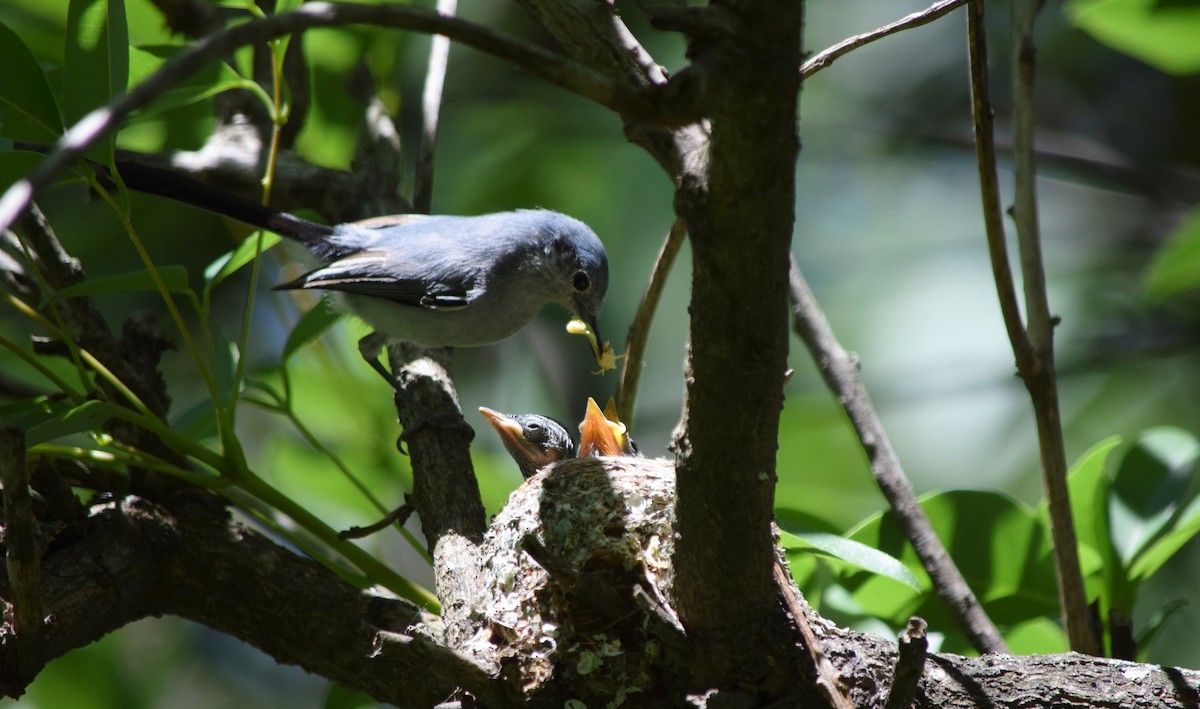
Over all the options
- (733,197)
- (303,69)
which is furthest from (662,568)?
→ (303,69)

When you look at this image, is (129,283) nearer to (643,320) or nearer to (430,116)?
(643,320)

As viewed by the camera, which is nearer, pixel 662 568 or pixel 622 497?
pixel 662 568

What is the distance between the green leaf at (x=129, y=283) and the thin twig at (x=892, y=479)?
4.85 feet

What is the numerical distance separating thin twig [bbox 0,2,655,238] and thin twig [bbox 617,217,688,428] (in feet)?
4.76

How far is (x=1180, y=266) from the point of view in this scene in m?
2.67

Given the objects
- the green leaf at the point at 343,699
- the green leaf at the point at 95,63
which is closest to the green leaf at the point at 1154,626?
the green leaf at the point at 343,699

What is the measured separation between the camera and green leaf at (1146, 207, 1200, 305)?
2637 mm

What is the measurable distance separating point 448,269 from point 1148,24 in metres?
2.12

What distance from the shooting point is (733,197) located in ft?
3.92

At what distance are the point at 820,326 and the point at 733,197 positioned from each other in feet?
4.91

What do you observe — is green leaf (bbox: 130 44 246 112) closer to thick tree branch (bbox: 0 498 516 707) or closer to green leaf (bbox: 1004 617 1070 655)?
thick tree branch (bbox: 0 498 516 707)

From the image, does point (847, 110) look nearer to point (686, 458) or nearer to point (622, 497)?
point (622, 497)

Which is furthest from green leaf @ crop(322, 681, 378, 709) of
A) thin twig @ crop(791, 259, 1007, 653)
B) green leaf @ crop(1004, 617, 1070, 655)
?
green leaf @ crop(1004, 617, 1070, 655)

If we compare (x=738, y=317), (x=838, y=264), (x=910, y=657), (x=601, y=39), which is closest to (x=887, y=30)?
(x=601, y=39)
